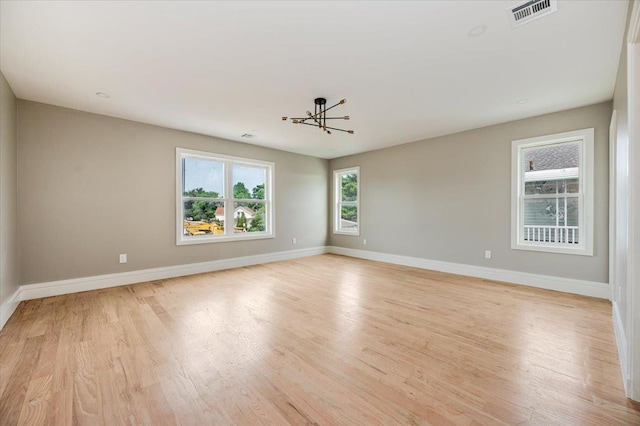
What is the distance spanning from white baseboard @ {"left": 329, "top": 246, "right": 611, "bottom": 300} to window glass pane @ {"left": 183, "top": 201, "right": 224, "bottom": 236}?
11.3ft

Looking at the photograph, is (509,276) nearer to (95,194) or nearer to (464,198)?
(464,198)

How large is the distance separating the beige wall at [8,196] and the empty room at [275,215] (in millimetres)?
55

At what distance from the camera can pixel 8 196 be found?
10.1ft

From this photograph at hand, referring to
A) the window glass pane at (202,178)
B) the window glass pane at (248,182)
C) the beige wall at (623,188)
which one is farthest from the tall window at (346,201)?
the beige wall at (623,188)

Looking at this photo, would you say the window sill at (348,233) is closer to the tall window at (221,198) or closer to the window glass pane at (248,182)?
the tall window at (221,198)

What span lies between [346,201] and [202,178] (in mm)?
3563

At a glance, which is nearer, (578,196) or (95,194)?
(578,196)

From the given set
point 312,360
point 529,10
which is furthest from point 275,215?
point 529,10

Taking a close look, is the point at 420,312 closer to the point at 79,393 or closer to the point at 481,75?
the point at 481,75

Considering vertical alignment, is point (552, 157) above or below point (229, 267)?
above

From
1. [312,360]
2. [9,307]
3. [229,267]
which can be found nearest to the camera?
[312,360]

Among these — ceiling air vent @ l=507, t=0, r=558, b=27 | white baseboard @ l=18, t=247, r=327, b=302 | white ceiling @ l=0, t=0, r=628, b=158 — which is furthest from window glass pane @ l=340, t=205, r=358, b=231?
ceiling air vent @ l=507, t=0, r=558, b=27

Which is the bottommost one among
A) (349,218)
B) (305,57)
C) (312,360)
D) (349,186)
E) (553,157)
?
(312,360)

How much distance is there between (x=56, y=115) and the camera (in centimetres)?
373
